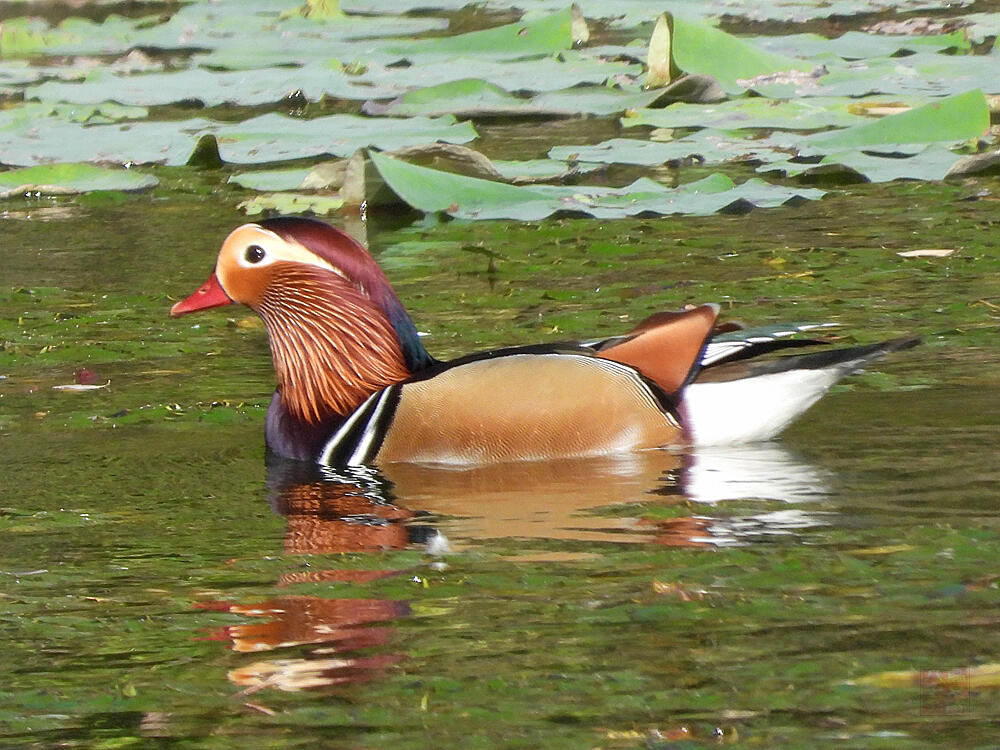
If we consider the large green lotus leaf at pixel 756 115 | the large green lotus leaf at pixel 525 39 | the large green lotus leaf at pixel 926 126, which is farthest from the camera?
the large green lotus leaf at pixel 525 39

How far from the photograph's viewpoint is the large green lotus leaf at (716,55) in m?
10.4

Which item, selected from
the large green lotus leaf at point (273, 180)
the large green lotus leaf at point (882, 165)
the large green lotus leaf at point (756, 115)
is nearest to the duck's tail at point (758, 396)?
the large green lotus leaf at point (882, 165)

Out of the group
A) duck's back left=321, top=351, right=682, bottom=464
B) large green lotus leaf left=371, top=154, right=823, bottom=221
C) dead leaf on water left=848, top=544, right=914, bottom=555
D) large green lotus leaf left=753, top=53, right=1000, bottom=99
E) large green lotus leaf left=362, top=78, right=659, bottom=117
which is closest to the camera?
dead leaf on water left=848, top=544, right=914, bottom=555

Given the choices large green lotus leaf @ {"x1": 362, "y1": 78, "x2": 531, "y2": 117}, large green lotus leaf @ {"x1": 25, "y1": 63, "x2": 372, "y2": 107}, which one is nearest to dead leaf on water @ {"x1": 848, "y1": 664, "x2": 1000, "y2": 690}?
large green lotus leaf @ {"x1": 362, "y1": 78, "x2": 531, "y2": 117}

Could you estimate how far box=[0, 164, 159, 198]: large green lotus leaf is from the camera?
952 centimetres

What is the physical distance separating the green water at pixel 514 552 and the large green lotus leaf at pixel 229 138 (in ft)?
7.40

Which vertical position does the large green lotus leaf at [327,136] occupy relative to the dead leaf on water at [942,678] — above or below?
above

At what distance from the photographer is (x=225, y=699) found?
3.35 m

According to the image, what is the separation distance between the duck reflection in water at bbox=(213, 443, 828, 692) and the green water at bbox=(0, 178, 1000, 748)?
1cm

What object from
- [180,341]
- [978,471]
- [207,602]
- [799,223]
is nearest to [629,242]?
[799,223]

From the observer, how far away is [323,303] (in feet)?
19.4

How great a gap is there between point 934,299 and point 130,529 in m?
3.23

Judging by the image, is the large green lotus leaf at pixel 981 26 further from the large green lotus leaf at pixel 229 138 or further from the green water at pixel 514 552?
the green water at pixel 514 552

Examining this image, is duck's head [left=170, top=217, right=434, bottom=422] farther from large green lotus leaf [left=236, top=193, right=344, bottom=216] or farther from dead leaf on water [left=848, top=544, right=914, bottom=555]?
large green lotus leaf [left=236, top=193, right=344, bottom=216]
